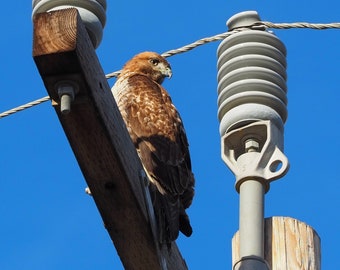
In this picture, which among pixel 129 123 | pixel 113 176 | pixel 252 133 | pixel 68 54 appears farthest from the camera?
pixel 129 123

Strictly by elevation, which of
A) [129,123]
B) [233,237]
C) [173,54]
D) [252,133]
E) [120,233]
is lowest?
[120,233]

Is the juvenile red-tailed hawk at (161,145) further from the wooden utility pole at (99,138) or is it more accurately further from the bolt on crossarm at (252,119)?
the bolt on crossarm at (252,119)

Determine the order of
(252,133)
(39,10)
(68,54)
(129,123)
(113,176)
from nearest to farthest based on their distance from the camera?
(68,54)
(113,176)
(39,10)
(252,133)
(129,123)

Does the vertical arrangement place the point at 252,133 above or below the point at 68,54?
above

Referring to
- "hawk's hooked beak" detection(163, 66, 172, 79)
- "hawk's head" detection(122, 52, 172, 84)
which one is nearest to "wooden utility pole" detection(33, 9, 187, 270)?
"hawk's head" detection(122, 52, 172, 84)

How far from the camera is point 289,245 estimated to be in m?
4.88

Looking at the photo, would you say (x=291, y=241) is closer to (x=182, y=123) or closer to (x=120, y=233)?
(x=120, y=233)

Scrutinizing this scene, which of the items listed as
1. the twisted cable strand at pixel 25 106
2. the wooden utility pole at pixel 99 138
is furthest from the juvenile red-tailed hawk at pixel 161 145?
the twisted cable strand at pixel 25 106

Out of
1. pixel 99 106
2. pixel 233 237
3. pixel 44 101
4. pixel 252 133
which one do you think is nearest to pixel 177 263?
pixel 233 237

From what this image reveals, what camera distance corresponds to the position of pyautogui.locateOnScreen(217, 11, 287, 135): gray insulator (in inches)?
203

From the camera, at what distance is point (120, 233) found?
4.47 metres

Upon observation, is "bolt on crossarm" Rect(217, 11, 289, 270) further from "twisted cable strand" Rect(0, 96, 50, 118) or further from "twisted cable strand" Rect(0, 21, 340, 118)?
"twisted cable strand" Rect(0, 96, 50, 118)

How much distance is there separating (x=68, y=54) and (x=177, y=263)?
1309 mm

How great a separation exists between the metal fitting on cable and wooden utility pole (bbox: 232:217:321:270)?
42.6 inches
